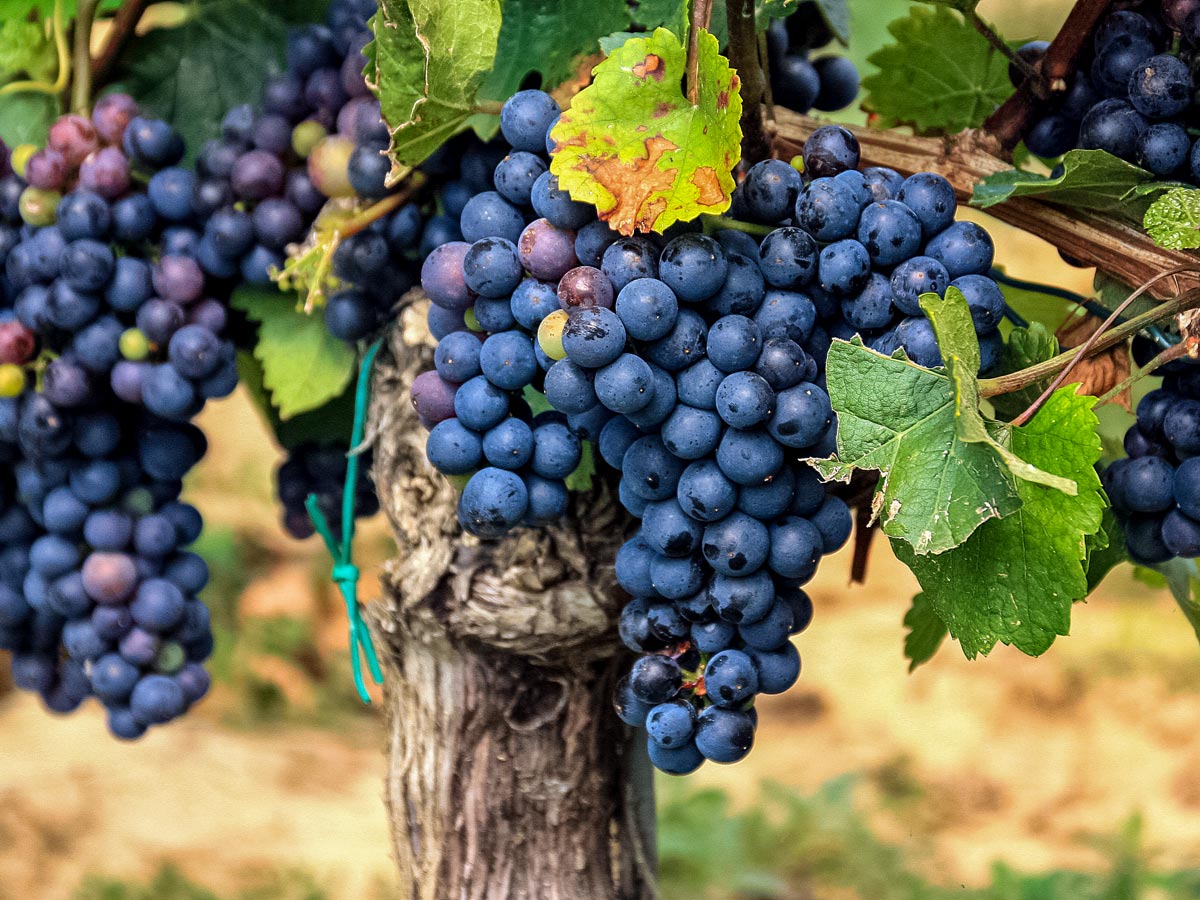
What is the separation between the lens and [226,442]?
3682mm

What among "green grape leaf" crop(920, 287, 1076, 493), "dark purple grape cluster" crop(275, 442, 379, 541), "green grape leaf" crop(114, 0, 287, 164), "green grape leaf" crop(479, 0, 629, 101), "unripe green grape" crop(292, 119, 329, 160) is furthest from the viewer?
"dark purple grape cluster" crop(275, 442, 379, 541)

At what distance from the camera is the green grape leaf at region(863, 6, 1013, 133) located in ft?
2.83

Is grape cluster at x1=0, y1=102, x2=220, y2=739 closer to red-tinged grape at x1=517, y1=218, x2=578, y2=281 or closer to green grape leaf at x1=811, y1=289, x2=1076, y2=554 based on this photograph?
red-tinged grape at x1=517, y1=218, x2=578, y2=281

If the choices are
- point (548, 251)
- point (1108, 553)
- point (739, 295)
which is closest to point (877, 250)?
point (739, 295)

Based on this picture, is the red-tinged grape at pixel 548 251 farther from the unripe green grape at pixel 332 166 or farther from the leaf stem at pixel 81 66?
the leaf stem at pixel 81 66

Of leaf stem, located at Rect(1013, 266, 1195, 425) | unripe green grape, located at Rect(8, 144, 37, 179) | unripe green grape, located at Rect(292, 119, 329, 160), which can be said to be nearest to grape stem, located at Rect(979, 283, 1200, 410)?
leaf stem, located at Rect(1013, 266, 1195, 425)

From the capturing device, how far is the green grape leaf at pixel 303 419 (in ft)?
3.46

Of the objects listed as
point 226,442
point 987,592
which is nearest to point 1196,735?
point 987,592

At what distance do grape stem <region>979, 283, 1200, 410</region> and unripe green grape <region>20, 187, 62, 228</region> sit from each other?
2.36 feet

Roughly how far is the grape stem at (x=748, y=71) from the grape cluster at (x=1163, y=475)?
29 centimetres

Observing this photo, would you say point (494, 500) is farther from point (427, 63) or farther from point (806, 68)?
point (806, 68)

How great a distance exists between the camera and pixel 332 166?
0.82 meters

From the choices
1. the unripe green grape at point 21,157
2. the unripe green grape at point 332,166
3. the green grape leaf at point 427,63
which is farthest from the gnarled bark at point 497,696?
the unripe green grape at point 21,157

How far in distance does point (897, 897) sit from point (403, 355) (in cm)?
185
